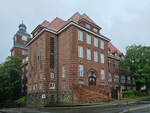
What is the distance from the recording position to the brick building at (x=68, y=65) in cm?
2798

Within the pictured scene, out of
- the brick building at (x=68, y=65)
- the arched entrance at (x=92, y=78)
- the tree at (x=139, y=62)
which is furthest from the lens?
the tree at (x=139, y=62)

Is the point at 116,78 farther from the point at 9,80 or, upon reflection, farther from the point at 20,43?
the point at 20,43

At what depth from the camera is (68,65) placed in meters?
28.7

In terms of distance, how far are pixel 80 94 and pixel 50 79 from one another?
7219 millimetres

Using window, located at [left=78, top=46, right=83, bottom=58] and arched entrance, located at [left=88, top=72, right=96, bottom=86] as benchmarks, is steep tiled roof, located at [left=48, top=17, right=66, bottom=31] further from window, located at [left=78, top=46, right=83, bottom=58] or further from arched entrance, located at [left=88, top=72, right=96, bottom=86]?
arched entrance, located at [left=88, top=72, right=96, bottom=86]

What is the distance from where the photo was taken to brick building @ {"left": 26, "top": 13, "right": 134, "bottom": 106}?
91.8 feet

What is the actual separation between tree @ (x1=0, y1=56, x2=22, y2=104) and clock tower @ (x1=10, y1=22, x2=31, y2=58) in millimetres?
14705

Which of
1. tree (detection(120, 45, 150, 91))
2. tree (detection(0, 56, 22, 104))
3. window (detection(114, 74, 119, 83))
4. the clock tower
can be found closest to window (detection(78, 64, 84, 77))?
tree (detection(120, 45, 150, 91))

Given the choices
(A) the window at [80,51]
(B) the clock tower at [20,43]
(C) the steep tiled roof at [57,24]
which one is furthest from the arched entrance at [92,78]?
(B) the clock tower at [20,43]

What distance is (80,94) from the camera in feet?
85.6

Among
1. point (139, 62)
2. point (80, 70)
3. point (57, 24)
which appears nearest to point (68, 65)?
point (80, 70)

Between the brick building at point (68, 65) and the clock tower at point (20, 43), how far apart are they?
2617 centimetres

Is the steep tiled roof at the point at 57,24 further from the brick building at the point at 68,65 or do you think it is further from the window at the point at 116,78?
the window at the point at 116,78

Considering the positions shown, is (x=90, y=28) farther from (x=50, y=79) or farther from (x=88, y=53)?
(x=50, y=79)
